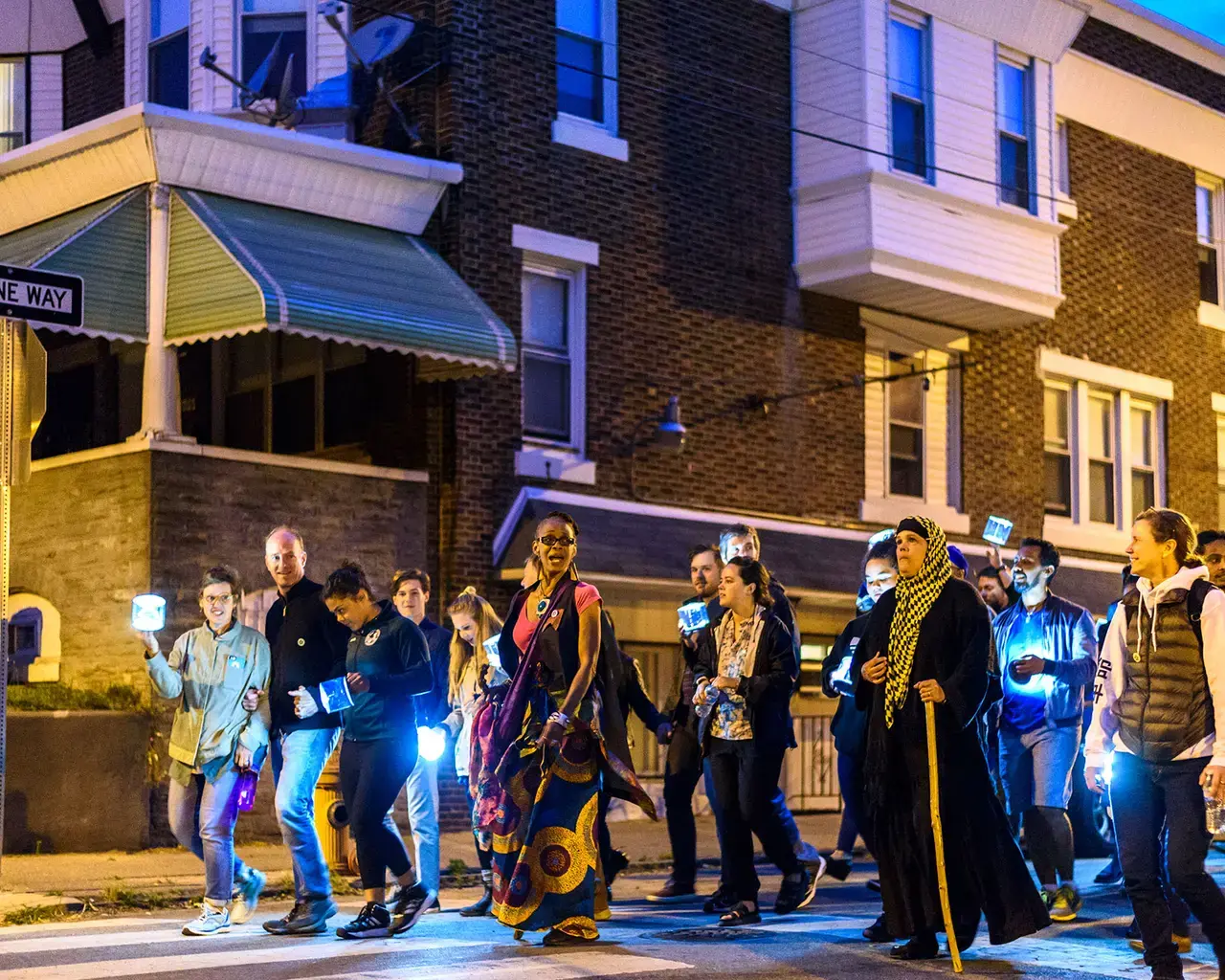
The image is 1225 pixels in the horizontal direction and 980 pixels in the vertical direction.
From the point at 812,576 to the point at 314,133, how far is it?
655cm

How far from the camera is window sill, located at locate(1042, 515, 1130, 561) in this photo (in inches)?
903

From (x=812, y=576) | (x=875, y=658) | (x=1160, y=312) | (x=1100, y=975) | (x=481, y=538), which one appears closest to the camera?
(x=1100, y=975)

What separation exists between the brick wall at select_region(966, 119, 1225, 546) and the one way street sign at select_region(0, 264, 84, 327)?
42.8 ft

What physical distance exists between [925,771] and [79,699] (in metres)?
8.11

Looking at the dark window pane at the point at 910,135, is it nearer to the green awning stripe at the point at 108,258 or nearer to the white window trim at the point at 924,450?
the white window trim at the point at 924,450

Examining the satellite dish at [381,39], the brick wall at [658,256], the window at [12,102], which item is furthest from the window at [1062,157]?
the window at [12,102]

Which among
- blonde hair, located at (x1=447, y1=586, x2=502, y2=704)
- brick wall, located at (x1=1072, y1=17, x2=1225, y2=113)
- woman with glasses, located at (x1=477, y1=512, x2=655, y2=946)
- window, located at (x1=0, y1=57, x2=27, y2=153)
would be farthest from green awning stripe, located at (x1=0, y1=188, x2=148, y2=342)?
brick wall, located at (x1=1072, y1=17, x2=1225, y2=113)

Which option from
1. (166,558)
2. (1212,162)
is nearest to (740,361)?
(166,558)

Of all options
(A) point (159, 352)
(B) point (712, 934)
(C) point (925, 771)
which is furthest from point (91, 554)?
(C) point (925, 771)

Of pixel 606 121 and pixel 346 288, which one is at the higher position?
pixel 606 121

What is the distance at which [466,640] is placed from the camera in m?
11.4

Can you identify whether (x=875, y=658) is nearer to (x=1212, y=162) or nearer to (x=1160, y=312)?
(x=1160, y=312)

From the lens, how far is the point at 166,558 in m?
14.7

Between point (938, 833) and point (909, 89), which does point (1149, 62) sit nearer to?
point (909, 89)
